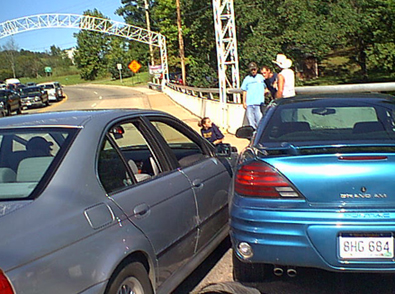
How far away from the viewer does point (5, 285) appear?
2.05 meters

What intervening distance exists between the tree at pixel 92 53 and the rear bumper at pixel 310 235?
371 feet

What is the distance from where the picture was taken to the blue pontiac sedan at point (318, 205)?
10.6 feet

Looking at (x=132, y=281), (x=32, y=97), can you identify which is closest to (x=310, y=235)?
(x=132, y=281)

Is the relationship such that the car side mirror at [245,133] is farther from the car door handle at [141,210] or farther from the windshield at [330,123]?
the car door handle at [141,210]

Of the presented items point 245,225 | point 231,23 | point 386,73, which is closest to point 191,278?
point 245,225

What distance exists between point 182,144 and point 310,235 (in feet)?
6.83

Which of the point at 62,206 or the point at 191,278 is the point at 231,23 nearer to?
the point at 191,278

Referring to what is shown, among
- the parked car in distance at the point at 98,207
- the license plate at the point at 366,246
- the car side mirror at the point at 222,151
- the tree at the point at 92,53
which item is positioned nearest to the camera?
the parked car in distance at the point at 98,207

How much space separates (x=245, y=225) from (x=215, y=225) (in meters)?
Result: 0.86

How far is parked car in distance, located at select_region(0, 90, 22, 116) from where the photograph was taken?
2794 centimetres

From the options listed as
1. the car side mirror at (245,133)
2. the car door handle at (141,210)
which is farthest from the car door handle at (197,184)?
the car side mirror at (245,133)

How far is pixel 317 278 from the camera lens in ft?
13.8

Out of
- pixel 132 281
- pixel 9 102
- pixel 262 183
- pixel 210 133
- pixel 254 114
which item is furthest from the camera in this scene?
pixel 9 102

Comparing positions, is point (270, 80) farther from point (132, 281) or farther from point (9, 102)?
point (9, 102)
